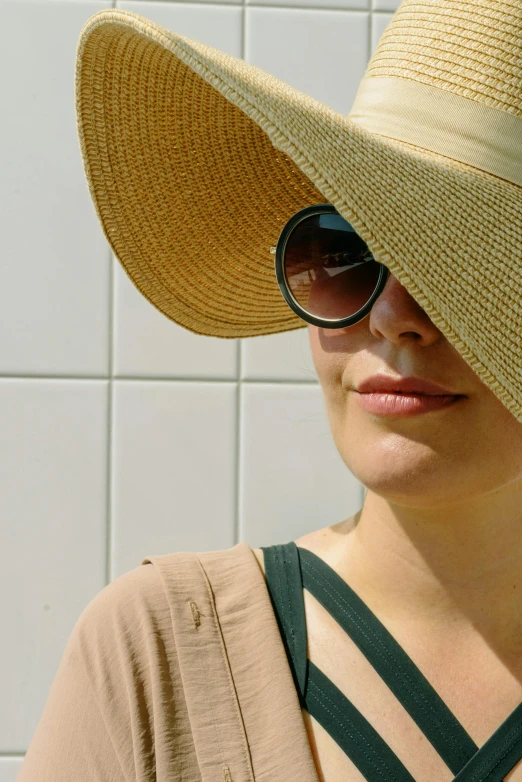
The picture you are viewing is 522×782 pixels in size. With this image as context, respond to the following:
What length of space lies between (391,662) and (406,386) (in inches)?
11.6

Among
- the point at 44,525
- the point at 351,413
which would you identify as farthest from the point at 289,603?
the point at 44,525

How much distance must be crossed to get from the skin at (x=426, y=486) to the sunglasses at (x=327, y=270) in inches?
0.7

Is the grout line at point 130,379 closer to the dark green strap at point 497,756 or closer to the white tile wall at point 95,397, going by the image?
the white tile wall at point 95,397

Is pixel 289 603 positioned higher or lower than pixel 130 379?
lower

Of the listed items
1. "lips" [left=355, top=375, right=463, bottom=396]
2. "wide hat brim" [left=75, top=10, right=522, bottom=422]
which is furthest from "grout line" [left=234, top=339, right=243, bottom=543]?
"lips" [left=355, top=375, right=463, bottom=396]

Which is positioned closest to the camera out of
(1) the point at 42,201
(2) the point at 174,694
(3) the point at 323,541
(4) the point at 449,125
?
(4) the point at 449,125

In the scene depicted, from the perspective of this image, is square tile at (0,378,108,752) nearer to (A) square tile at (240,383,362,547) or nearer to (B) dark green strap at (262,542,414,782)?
(A) square tile at (240,383,362,547)

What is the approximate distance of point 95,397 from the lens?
1.18m

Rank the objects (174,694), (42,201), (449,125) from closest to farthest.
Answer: (449,125) → (174,694) → (42,201)

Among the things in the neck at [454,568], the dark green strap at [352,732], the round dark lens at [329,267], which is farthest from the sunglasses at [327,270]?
the dark green strap at [352,732]

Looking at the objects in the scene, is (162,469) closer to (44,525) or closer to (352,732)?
(44,525)

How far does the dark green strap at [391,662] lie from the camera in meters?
0.78

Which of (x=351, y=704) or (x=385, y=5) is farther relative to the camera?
(x=385, y=5)

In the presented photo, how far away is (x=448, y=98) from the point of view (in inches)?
27.3
